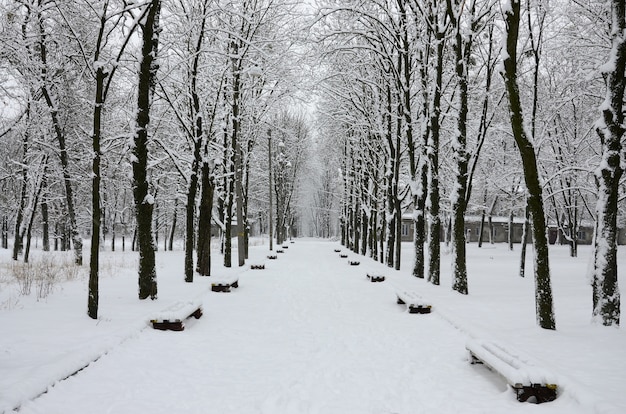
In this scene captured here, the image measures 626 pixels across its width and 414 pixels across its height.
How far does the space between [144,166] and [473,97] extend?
1645 cm

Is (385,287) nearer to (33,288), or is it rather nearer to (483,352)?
(483,352)

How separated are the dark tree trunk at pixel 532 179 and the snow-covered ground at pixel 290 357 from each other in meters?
0.54

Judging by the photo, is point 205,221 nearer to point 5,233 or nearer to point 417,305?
point 417,305

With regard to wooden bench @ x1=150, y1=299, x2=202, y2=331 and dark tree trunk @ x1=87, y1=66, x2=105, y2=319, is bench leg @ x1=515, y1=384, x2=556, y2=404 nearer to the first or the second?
wooden bench @ x1=150, y1=299, x2=202, y2=331

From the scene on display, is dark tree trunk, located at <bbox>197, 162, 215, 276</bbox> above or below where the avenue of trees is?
below

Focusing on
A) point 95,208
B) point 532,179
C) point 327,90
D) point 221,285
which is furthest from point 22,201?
point 532,179

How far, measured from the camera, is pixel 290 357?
20.9 feet

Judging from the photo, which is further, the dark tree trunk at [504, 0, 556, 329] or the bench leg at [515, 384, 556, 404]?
the dark tree trunk at [504, 0, 556, 329]

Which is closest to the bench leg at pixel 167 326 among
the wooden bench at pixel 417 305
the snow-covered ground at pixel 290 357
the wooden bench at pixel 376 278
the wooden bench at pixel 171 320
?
the wooden bench at pixel 171 320

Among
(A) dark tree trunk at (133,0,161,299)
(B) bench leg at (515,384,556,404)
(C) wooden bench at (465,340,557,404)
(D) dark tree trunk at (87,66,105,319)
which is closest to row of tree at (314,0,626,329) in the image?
(C) wooden bench at (465,340,557,404)

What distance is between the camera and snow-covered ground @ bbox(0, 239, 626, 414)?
4594mm

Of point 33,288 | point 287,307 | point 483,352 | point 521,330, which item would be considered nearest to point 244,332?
point 287,307

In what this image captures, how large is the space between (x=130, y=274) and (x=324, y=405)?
45.3 feet

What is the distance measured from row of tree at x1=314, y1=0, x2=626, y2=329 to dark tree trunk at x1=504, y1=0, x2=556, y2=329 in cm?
2
